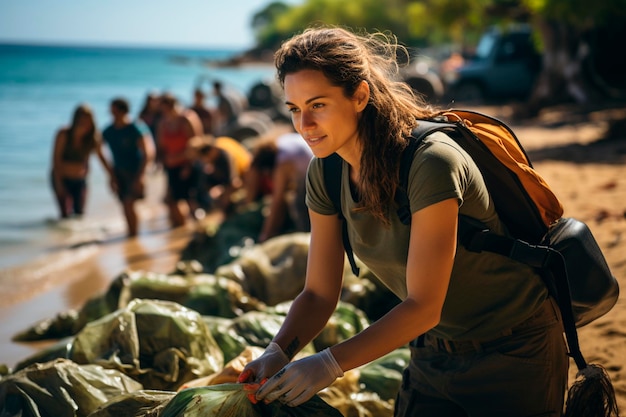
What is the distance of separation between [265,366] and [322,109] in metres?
0.77

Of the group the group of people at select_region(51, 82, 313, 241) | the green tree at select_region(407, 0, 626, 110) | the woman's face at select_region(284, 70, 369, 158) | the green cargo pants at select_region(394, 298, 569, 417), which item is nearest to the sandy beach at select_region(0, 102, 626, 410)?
the group of people at select_region(51, 82, 313, 241)

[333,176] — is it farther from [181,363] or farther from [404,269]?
[181,363]

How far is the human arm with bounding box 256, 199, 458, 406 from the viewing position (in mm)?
1872

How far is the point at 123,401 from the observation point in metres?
2.53

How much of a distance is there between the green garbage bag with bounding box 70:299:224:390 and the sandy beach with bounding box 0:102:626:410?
1.64m

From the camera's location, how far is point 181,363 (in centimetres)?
313

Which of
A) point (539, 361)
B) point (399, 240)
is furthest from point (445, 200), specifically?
point (539, 361)

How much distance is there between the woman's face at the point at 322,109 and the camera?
1996 millimetres

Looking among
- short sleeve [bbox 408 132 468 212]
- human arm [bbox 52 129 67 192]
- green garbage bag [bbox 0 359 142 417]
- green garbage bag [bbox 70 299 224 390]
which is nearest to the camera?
short sleeve [bbox 408 132 468 212]

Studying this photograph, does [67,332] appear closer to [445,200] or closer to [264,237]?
[264,237]

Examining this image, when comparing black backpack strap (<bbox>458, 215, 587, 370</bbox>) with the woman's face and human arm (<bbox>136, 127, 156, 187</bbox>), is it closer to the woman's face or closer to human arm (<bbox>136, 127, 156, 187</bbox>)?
the woman's face

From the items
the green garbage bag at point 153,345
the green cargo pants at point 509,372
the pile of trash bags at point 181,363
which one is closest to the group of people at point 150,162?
the pile of trash bags at point 181,363

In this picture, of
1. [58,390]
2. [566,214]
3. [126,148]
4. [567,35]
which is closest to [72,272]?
[126,148]

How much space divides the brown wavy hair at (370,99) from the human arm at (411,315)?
15 centimetres
